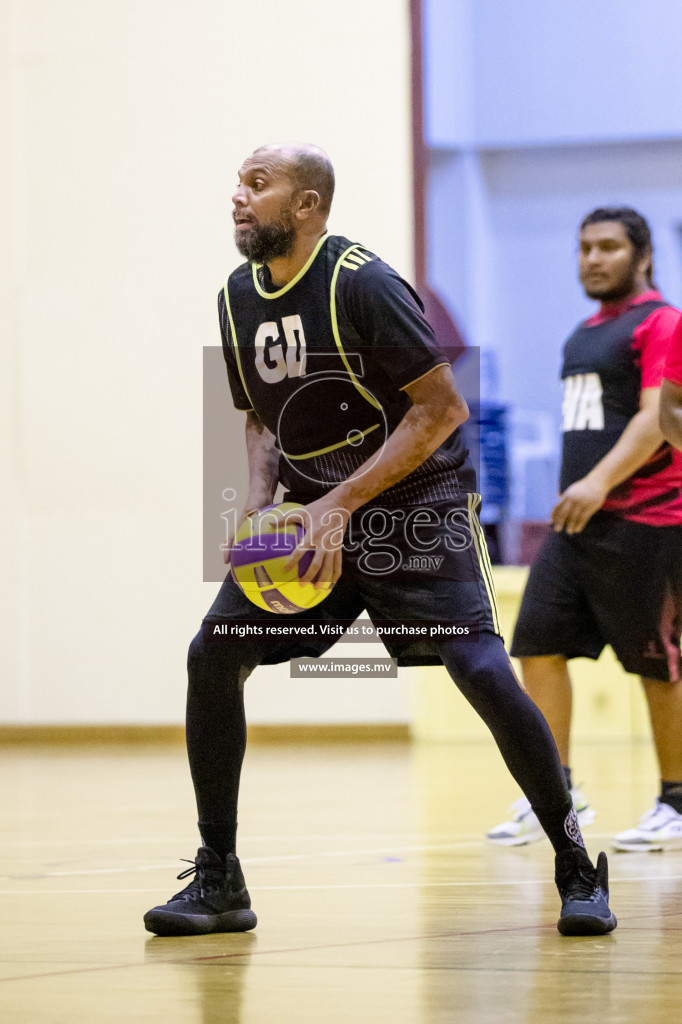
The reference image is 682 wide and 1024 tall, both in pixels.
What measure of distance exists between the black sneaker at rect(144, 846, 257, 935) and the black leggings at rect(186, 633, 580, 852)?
75 millimetres

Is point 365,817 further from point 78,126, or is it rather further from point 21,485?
point 78,126

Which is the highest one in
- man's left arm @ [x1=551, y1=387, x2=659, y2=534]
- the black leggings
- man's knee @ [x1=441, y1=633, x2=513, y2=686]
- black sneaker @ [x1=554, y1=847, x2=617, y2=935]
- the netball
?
man's left arm @ [x1=551, y1=387, x2=659, y2=534]

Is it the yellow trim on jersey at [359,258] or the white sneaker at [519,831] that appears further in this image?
the white sneaker at [519,831]

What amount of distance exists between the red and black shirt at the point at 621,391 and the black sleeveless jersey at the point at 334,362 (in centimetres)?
119

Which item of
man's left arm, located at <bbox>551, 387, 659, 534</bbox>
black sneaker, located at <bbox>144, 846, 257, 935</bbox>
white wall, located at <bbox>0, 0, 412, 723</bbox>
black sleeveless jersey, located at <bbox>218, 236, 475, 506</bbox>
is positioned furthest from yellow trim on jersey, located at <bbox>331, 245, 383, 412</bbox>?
white wall, located at <bbox>0, 0, 412, 723</bbox>

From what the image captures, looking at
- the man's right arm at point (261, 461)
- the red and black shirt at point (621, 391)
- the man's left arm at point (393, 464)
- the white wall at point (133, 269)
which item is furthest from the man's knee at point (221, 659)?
the white wall at point (133, 269)

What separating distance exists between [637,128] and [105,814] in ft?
13.2

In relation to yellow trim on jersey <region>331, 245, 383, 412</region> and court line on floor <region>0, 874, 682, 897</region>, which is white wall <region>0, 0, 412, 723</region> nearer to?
court line on floor <region>0, 874, 682, 897</region>

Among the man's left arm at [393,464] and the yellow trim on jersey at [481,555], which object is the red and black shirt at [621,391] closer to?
the yellow trim on jersey at [481,555]

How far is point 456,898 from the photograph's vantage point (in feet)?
8.48

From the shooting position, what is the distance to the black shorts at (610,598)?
133 inches

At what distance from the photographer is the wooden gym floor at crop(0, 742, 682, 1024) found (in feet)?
5.79

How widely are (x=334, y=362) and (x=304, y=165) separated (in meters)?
0.34

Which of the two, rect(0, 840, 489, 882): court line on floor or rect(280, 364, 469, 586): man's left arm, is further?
rect(0, 840, 489, 882): court line on floor
